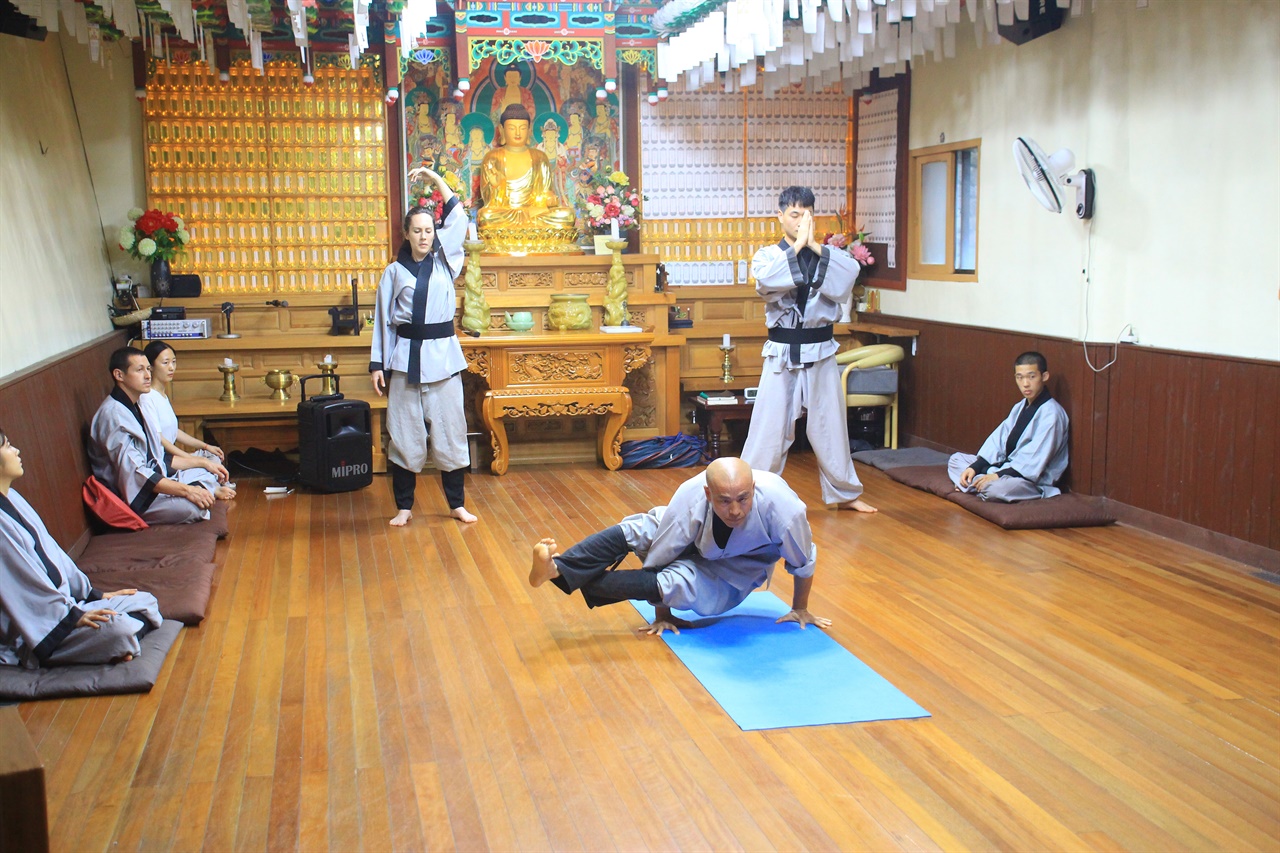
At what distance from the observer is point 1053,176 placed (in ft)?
19.3

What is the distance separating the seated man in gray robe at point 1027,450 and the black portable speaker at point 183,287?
451 centimetres

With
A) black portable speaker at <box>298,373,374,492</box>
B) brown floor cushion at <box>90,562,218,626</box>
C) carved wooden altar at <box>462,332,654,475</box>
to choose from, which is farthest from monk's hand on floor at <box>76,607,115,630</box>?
carved wooden altar at <box>462,332,654,475</box>

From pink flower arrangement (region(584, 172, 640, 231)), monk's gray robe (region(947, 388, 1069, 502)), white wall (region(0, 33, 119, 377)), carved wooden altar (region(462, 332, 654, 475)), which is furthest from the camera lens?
pink flower arrangement (region(584, 172, 640, 231))

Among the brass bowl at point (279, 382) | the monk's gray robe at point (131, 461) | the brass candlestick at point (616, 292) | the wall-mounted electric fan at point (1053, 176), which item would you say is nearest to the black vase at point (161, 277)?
the brass bowl at point (279, 382)

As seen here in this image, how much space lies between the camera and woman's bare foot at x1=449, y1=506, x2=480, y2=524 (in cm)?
580

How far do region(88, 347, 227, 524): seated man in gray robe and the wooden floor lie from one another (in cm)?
48

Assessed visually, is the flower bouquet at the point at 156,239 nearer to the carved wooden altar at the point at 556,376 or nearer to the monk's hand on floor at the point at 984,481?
the carved wooden altar at the point at 556,376

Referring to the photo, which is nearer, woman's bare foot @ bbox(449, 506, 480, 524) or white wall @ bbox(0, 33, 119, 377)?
white wall @ bbox(0, 33, 119, 377)

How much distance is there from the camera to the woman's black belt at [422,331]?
5582 mm

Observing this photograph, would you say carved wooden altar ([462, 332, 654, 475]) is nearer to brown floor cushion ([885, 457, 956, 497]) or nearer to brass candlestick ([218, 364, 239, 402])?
brass candlestick ([218, 364, 239, 402])

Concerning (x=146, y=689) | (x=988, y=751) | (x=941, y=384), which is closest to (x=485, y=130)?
(x=941, y=384)

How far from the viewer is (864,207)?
27.1 ft

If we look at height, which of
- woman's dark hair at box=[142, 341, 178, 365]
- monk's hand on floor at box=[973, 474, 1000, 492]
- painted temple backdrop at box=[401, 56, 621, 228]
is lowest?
monk's hand on floor at box=[973, 474, 1000, 492]

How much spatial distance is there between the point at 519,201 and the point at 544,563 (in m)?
4.46
